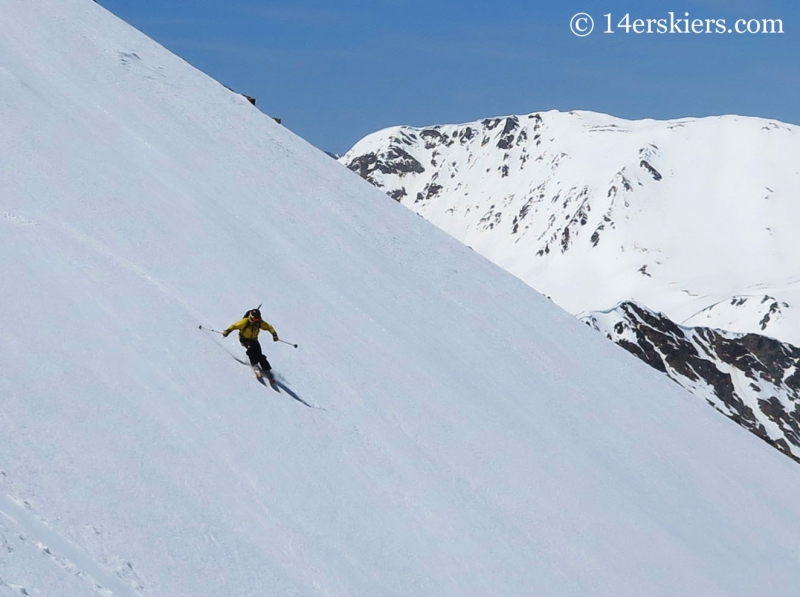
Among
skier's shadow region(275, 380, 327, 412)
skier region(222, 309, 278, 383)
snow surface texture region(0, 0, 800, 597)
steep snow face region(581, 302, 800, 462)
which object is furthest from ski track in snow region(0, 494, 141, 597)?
steep snow face region(581, 302, 800, 462)

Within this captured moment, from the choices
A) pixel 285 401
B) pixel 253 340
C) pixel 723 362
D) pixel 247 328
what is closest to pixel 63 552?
pixel 285 401

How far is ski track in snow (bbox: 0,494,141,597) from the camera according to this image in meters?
8.43

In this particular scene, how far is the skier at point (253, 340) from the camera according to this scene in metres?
14.1

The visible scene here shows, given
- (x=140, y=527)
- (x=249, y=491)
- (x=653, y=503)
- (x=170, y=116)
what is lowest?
(x=140, y=527)

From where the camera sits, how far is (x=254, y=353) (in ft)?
46.4

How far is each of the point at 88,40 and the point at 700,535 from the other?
805 inches

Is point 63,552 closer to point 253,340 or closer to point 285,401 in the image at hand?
point 285,401

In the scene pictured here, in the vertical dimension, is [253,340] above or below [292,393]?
above

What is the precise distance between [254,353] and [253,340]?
0.20m

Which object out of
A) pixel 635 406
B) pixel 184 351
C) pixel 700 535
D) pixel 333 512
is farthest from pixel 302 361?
pixel 635 406

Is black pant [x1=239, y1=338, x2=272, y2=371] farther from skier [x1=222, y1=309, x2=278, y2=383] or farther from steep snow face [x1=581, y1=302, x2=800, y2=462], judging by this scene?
steep snow face [x1=581, y1=302, x2=800, y2=462]

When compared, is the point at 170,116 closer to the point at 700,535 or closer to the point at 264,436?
the point at 264,436

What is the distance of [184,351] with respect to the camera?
1368 cm

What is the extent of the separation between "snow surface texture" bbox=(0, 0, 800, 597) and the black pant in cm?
31
